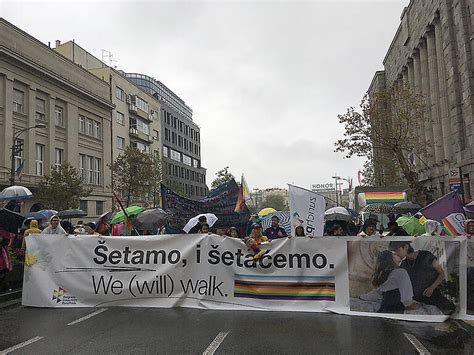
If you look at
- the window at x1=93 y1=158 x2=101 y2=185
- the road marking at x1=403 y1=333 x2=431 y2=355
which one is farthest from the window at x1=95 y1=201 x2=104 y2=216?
the road marking at x1=403 y1=333 x2=431 y2=355

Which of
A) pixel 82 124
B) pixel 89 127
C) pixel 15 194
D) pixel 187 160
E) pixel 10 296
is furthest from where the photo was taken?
pixel 187 160

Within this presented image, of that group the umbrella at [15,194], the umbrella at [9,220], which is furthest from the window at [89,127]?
the umbrella at [9,220]

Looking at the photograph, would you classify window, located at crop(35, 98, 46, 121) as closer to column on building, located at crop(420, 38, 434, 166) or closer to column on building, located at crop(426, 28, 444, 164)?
column on building, located at crop(426, 28, 444, 164)

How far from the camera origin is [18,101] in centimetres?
3491

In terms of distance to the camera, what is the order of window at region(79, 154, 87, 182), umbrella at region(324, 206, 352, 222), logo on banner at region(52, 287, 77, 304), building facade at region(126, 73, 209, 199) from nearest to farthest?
logo on banner at region(52, 287, 77, 304)
umbrella at region(324, 206, 352, 222)
window at region(79, 154, 87, 182)
building facade at region(126, 73, 209, 199)

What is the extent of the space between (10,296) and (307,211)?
6622 mm

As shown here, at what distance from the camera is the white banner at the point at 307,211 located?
1009cm

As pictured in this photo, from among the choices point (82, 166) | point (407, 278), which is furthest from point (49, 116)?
point (407, 278)

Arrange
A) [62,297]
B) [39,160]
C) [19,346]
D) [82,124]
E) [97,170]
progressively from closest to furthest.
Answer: [19,346] < [62,297] < [39,160] < [82,124] < [97,170]

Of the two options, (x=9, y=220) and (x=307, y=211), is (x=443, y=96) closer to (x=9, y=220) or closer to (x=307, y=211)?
(x=307, y=211)

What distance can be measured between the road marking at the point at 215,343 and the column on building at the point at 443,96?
2768cm

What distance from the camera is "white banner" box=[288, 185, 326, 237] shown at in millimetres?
10086

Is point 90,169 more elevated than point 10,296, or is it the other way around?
point 90,169

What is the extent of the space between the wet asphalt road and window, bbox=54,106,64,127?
3553 centimetres
